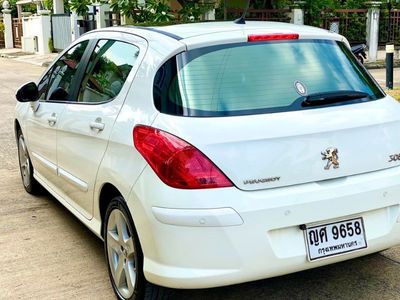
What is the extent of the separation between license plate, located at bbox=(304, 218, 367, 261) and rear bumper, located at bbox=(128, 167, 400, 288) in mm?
40

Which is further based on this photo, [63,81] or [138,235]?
[63,81]

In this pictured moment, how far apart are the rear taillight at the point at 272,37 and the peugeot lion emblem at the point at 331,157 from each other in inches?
31.3

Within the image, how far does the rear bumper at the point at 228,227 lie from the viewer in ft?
9.46

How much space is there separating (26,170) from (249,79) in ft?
11.0

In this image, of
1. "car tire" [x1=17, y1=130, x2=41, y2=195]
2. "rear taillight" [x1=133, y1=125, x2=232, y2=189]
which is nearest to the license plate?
"rear taillight" [x1=133, y1=125, x2=232, y2=189]

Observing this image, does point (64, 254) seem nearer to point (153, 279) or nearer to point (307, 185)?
point (153, 279)

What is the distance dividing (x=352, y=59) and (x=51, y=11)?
28281 mm

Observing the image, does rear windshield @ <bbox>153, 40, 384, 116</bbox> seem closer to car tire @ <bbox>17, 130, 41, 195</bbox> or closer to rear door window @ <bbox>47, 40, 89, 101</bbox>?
rear door window @ <bbox>47, 40, 89, 101</bbox>

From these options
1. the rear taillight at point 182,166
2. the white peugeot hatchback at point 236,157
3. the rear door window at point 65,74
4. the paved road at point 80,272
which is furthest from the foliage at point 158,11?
the rear taillight at point 182,166

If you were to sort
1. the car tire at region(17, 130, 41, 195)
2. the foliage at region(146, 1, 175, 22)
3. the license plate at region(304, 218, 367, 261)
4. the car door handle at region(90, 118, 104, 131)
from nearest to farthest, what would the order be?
the license plate at region(304, 218, 367, 261)
the car door handle at region(90, 118, 104, 131)
the car tire at region(17, 130, 41, 195)
the foliage at region(146, 1, 175, 22)

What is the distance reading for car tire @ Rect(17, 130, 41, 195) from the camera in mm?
5727

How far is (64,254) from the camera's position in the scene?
4.39 m

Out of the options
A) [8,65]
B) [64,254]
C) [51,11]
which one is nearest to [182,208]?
[64,254]

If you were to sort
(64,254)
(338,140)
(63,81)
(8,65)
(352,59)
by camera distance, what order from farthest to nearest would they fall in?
(8,65) → (63,81) → (64,254) → (352,59) → (338,140)
